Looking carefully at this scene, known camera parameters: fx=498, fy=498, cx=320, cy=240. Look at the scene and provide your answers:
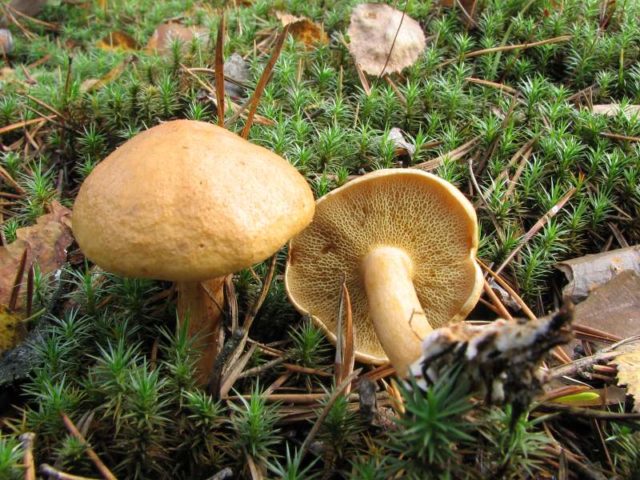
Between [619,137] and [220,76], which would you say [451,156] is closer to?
[619,137]

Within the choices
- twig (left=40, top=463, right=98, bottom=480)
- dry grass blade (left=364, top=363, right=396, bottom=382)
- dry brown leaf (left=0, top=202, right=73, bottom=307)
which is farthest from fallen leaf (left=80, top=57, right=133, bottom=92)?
dry grass blade (left=364, top=363, right=396, bottom=382)

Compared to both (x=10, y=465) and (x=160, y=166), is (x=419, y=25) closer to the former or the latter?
(x=160, y=166)

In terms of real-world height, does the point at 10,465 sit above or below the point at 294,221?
below

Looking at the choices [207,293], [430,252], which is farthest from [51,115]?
[430,252]

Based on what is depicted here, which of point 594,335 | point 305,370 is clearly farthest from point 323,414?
point 594,335

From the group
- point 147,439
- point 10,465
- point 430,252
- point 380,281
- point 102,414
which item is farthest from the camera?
point 430,252

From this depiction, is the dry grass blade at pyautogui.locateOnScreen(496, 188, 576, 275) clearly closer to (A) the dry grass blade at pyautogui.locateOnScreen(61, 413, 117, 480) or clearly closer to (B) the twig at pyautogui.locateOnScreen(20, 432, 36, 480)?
(A) the dry grass blade at pyautogui.locateOnScreen(61, 413, 117, 480)

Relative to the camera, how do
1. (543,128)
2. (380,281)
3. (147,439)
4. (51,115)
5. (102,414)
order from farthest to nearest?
(51,115), (543,128), (380,281), (102,414), (147,439)
